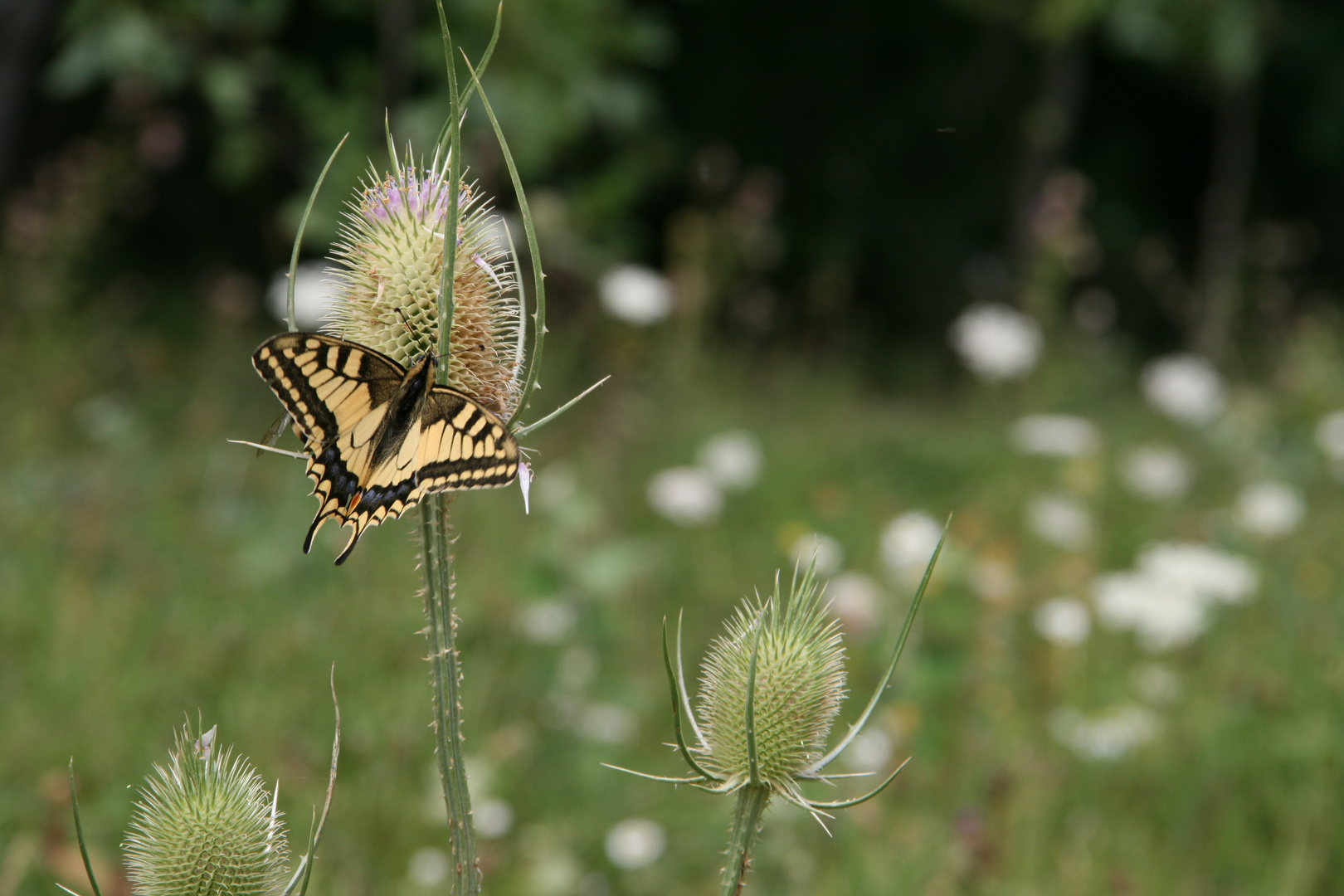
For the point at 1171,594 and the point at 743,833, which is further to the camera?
the point at 1171,594

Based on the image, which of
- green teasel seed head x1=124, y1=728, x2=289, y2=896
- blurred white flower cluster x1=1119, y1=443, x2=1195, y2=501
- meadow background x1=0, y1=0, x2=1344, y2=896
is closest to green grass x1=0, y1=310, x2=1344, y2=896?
meadow background x1=0, y1=0, x2=1344, y2=896

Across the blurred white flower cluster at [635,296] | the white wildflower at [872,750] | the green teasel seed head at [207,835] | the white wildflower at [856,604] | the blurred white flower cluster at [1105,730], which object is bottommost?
the green teasel seed head at [207,835]

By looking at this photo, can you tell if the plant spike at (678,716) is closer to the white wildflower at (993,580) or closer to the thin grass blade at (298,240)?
the thin grass blade at (298,240)

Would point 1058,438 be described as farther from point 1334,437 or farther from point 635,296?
point 635,296

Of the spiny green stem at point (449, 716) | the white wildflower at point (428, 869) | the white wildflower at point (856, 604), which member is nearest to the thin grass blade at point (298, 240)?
the spiny green stem at point (449, 716)

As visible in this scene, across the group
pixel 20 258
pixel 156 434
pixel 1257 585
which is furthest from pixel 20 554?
pixel 1257 585

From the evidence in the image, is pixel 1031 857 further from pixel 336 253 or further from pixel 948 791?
pixel 336 253

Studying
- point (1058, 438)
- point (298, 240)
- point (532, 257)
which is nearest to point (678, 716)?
point (532, 257)
